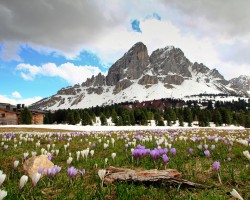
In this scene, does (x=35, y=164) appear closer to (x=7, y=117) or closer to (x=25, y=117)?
(x=25, y=117)

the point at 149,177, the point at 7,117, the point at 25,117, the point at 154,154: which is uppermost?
the point at 7,117

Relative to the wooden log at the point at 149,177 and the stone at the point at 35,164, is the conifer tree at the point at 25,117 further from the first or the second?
the wooden log at the point at 149,177

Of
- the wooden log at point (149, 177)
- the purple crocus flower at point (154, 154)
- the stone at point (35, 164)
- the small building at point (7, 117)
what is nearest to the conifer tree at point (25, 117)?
the small building at point (7, 117)

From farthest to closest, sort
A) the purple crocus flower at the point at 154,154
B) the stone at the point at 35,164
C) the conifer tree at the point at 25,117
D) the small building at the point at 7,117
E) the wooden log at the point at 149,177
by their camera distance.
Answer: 1. the conifer tree at the point at 25,117
2. the small building at the point at 7,117
3. the purple crocus flower at the point at 154,154
4. the stone at the point at 35,164
5. the wooden log at the point at 149,177

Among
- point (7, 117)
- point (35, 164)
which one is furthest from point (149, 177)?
point (7, 117)

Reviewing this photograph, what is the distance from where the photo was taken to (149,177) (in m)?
4.04

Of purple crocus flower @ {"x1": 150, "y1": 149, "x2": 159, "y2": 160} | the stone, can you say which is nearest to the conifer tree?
the stone

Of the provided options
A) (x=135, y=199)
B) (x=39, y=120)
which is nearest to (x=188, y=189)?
(x=135, y=199)

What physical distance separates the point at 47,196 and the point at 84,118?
4435 inches

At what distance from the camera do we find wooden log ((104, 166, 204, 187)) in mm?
3893

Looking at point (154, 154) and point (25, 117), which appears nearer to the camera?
point (154, 154)

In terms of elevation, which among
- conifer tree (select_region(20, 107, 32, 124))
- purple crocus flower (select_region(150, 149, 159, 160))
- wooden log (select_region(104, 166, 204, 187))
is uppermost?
conifer tree (select_region(20, 107, 32, 124))

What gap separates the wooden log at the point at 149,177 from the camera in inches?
153

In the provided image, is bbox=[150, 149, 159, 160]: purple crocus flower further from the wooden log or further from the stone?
the stone
